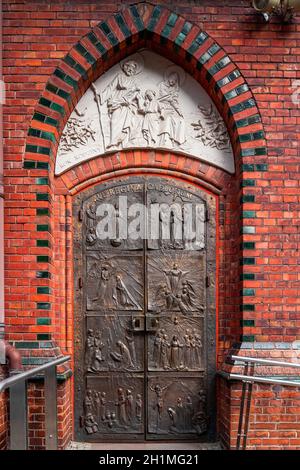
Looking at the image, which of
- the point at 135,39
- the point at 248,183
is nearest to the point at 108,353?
the point at 248,183

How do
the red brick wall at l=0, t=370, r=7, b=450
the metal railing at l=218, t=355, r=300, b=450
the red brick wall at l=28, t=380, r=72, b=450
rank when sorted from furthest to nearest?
1. the red brick wall at l=28, t=380, r=72, b=450
2. the red brick wall at l=0, t=370, r=7, b=450
3. the metal railing at l=218, t=355, r=300, b=450

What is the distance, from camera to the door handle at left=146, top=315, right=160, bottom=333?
5555mm

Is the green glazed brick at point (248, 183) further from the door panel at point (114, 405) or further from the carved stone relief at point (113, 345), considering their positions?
the door panel at point (114, 405)

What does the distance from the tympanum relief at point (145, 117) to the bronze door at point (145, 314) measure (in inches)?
15.3

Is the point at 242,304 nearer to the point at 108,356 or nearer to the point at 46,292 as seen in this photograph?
the point at 108,356

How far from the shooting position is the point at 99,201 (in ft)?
18.5

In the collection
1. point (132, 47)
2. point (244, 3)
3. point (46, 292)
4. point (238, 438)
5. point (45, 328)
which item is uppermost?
point (244, 3)

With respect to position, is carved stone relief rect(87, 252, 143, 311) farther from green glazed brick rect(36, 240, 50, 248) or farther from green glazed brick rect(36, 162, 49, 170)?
green glazed brick rect(36, 162, 49, 170)

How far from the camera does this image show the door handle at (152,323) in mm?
5555

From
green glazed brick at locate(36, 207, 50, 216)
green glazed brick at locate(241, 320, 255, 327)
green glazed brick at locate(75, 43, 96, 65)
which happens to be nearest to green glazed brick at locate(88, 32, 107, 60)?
green glazed brick at locate(75, 43, 96, 65)

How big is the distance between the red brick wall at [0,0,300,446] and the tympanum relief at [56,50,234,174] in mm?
224

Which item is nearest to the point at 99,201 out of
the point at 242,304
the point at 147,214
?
the point at 147,214

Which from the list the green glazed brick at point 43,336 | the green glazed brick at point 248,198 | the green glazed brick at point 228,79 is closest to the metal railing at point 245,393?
the green glazed brick at point 248,198

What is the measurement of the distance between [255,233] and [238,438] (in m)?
1.86
